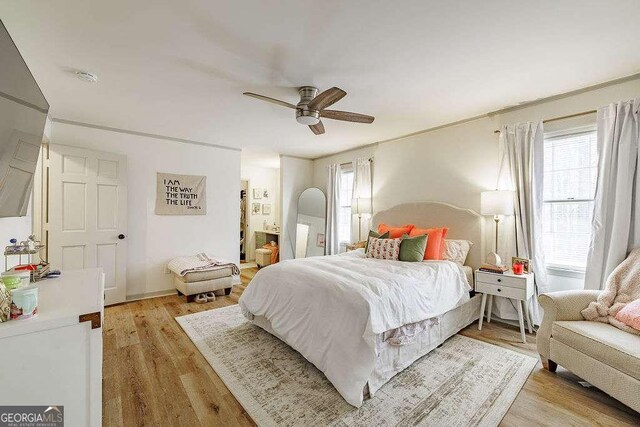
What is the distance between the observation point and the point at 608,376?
5.66ft

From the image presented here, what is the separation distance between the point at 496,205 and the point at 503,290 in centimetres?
89

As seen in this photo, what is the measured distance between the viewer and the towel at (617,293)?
2.02 meters

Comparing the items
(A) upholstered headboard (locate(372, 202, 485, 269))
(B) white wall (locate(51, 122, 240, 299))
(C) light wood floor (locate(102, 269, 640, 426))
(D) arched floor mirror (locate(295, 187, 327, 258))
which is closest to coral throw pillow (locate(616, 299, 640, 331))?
(C) light wood floor (locate(102, 269, 640, 426))

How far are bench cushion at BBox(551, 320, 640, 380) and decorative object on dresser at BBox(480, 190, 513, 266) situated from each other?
931 millimetres

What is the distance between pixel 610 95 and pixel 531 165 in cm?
81

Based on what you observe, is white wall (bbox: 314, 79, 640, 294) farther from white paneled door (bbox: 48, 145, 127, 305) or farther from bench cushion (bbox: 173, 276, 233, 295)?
white paneled door (bbox: 48, 145, 127, 305)

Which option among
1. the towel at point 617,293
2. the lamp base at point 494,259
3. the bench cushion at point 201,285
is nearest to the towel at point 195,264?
the bench cushion at point 201,285

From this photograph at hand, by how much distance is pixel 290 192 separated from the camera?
562 cm

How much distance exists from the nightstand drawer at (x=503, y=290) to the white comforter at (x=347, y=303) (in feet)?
0.52

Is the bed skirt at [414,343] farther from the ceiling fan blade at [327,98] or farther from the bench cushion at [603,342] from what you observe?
the ceiling fan blade at [327,98]

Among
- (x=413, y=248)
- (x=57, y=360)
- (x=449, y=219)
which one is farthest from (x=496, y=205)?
(x=57, y=360)

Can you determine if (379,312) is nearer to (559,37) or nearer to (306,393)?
(306,393)

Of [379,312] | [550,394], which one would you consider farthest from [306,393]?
[550,394]

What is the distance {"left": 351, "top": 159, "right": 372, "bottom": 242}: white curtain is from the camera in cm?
461
